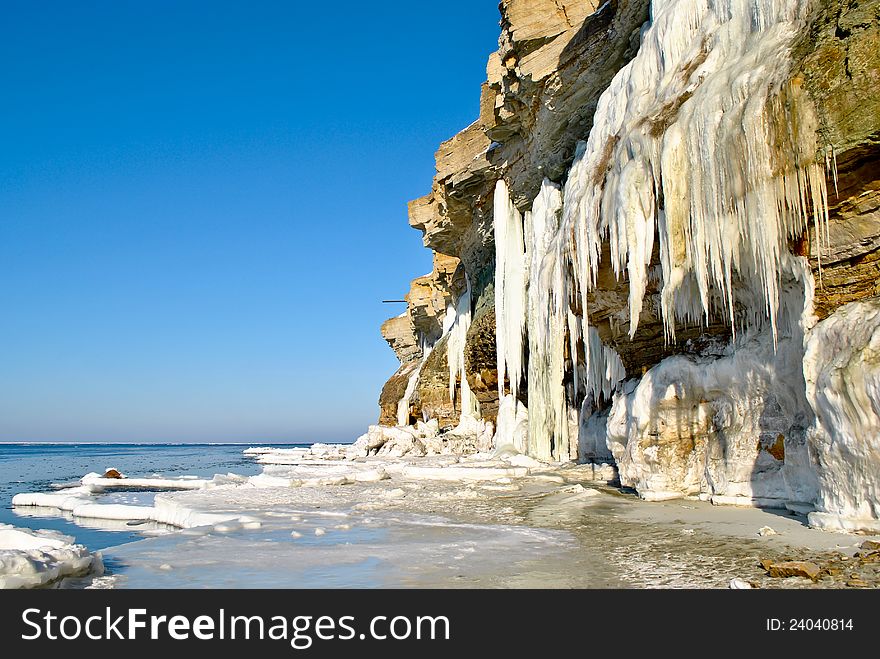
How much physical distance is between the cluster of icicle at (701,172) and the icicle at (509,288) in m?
9.12

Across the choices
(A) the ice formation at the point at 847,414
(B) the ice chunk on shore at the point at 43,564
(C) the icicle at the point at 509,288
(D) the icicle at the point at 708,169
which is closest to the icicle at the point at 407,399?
(C) the icicle at the point at 509,288

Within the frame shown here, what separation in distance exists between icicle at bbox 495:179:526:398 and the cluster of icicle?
9.12m

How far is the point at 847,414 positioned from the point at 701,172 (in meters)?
3.34

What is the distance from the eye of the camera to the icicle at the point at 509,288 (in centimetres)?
2192

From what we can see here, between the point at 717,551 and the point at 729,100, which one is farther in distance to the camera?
the point at 729,100

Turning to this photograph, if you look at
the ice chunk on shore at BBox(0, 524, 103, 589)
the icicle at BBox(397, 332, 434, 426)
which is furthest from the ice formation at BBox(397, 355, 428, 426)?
the ice chunk on shore at BBox(0, 524, 103, 589)

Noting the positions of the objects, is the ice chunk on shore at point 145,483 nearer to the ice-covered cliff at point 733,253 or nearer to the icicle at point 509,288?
the icicle at point 509,288

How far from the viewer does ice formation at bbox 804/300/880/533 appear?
235 inches

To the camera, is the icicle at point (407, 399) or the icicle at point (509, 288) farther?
the icicle at point (407, 399)

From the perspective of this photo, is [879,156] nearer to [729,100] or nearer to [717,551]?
[729,100]
